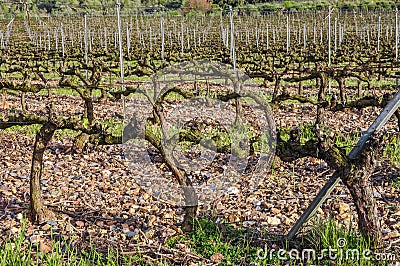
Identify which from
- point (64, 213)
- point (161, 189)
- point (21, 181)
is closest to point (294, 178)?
point (161, 189)

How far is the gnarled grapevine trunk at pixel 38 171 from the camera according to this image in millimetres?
3740

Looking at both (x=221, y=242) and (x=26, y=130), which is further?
(x=26, y=130)

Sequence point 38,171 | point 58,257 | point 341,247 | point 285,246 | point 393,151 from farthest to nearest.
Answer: point 393,151, point 38,171, point 285,246, point 341,247, point 58,257

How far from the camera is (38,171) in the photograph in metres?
3.87

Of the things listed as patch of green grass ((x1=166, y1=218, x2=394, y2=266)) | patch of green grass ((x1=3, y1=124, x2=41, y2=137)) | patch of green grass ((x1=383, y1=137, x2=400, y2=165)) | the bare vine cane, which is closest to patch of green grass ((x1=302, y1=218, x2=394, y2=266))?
patch of green grass ((x1=166, y1=218, x2=394, y2=266))

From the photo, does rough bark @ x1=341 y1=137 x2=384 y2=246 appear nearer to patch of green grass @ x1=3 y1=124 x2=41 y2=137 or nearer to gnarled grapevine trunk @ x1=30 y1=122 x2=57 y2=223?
gnarled grapevine trunk @ x1=30 y1=122 x2=57 y2=223

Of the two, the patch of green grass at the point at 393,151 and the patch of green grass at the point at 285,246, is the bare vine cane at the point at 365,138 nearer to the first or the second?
the patch of green grass at the point at 285,246

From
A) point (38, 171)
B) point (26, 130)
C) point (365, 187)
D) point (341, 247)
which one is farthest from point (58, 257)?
point (26, 130)

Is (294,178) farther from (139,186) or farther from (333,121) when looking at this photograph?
(333,121)

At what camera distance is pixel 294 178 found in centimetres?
518

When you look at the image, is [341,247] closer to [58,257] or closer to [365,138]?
[365,138]

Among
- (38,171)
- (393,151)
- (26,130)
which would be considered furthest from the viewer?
(26,130)

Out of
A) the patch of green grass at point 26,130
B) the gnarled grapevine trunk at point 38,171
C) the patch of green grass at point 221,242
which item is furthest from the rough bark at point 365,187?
the patch of green grass at point 26,130

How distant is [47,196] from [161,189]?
1083mm
